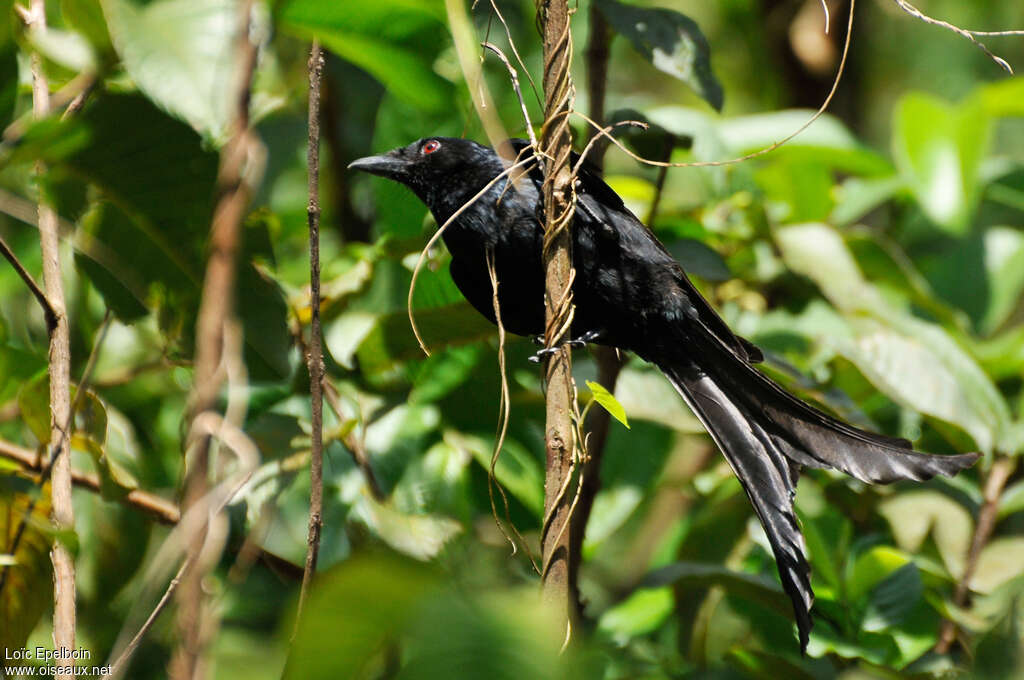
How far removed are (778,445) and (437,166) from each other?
978 mm

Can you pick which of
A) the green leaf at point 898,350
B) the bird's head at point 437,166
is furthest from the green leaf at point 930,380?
the bird's head at point 437,166

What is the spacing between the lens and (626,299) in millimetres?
2111

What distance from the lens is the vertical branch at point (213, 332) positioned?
810 millimetres

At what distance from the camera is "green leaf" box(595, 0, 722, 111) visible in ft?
6.48

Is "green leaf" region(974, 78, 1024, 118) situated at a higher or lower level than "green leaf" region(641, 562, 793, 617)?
higher

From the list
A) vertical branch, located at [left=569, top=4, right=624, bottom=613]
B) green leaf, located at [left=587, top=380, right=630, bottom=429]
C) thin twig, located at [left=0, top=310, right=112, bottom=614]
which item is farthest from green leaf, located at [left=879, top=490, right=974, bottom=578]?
thin twig, located at [left=0, top=310, right=112, bottom=614]

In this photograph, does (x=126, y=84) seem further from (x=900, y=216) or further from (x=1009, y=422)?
(x=900, y=216)

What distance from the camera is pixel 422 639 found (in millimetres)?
634

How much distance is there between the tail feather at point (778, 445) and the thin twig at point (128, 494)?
108 cm

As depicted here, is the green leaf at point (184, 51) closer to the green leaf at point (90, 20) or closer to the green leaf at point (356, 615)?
the green leaf at point (90, 20)

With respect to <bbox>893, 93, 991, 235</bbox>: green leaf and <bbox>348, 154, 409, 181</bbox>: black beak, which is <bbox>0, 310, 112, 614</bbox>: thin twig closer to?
<bbox>348, 154, 409, 181</bbox>: black beak

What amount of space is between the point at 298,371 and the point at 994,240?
2.07 meters

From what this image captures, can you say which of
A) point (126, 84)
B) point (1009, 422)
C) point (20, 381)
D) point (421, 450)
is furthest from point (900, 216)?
point (20, 381)

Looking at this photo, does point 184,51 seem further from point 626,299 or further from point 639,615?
point 639,615
